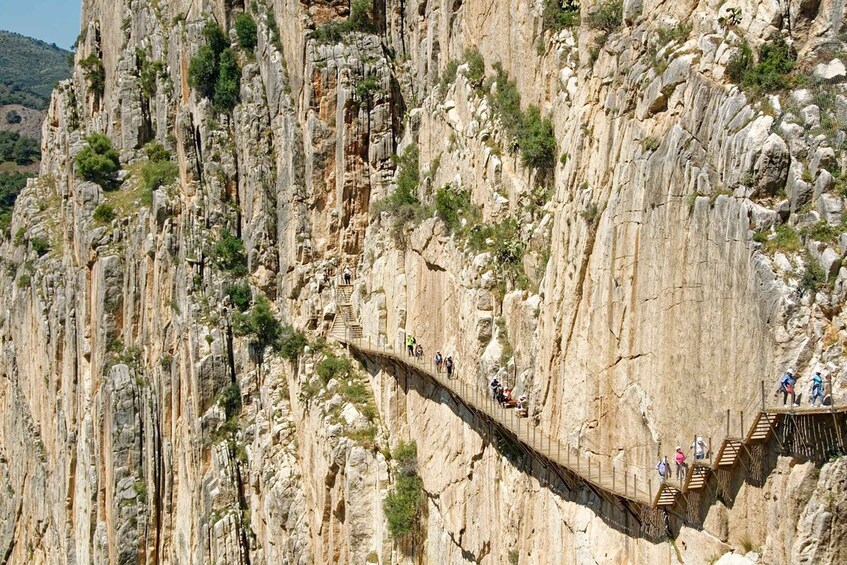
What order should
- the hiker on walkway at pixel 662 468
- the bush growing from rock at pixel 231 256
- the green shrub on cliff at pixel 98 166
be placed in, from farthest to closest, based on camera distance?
the green shrub on cliff at pixel 98 166
the bush growing from rock at pixel 231 256
the hiker on walkway at pixel 662 468

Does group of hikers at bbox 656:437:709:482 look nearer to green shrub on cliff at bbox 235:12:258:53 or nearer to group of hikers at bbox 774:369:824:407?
A: group of hikers at bbox 774:369:824:407

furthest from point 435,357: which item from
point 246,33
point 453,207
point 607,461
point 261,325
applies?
point 246,33

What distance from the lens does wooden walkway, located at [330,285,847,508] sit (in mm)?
18766

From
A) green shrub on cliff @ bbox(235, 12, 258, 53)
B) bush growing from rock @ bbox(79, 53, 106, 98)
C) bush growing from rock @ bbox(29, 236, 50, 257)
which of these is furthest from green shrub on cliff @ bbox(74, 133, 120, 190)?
green shrub on cliff @ bbox(235, 12, 258, 53)

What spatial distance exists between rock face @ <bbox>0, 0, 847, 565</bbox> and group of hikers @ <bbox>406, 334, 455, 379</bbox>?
36 cm

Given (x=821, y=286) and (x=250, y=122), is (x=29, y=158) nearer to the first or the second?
(x=250, y=122)

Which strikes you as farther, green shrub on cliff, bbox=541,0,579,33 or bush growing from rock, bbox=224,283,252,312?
bush growing from rock, bbox=224,283,252,312

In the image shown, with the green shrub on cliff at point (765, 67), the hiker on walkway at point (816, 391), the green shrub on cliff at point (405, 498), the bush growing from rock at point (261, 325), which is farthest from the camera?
the bush growing from rock at point (261, 325)

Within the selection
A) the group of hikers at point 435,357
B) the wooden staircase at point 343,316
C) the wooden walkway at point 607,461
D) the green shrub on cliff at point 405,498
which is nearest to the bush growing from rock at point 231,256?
the wooden staircase at point 343,316

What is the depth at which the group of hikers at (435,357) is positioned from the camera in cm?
3275

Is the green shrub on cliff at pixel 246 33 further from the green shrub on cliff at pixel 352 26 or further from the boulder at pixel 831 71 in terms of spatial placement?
the boulder at pixel 831 71

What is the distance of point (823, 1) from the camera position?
821 inches

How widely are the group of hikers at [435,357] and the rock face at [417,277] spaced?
364mm

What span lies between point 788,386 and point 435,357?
17.1m
